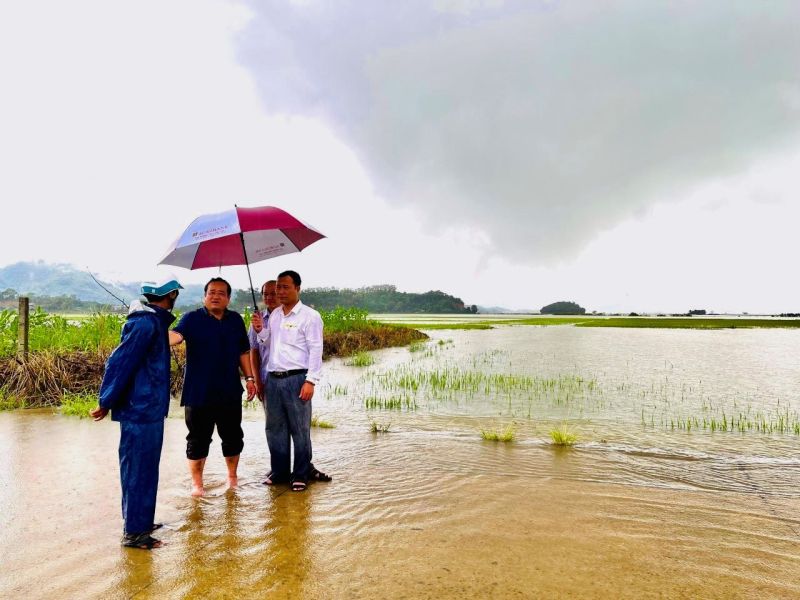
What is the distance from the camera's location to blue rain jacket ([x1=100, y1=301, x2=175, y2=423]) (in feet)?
11.0

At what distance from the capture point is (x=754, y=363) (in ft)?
61.9

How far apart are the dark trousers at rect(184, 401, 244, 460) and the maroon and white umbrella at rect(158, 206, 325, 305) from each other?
1.31 meters

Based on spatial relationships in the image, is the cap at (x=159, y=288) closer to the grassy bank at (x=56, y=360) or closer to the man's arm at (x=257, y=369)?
the man's arm at (x=257, y=369)

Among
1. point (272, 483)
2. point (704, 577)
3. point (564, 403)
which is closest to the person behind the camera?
point (704, 577)

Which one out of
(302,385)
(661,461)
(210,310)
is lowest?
(661,461)

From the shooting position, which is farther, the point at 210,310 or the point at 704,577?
the point at 210,310

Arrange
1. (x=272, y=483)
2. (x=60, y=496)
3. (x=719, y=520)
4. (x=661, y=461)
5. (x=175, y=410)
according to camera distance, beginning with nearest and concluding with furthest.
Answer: (x=719, y=520)
(x=60, y=496)
(x=272, y=483)
(x=661, y=461)
(x=175, y=410)

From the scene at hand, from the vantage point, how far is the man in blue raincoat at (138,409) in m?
3.37

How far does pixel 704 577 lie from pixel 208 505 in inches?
157

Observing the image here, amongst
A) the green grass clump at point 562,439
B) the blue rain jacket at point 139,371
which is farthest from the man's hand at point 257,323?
the green grass clump at point 562,439

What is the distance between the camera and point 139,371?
11.4 feet

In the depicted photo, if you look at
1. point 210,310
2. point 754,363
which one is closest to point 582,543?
point 210,310

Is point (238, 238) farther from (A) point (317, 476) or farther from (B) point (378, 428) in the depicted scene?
(B) point (378, 428)

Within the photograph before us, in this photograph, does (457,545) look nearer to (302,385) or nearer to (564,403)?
(302,385)
